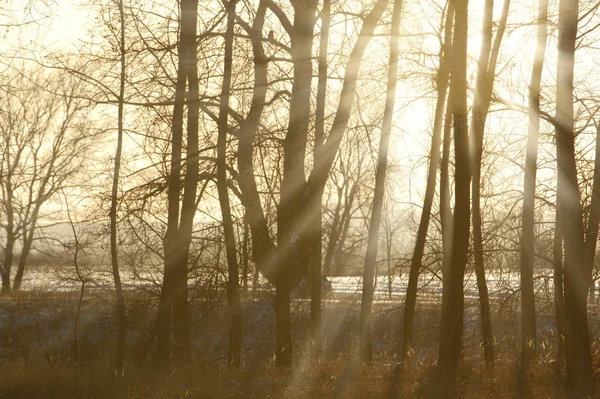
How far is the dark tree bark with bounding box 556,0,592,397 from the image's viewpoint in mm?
10945

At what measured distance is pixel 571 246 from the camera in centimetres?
1109

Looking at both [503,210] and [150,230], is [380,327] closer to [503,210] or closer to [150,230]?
[503,210]

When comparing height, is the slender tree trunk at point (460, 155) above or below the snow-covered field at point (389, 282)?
above

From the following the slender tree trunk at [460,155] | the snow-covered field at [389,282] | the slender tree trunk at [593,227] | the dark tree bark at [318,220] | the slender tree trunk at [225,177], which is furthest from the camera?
the snow-covered field at [389,282]

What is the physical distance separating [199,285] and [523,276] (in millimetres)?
6440

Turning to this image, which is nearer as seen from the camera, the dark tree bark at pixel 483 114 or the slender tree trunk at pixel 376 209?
the dark tree bark at pixel 483 114

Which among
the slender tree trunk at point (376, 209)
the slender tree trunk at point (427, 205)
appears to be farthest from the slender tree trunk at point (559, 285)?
the slender tree trunk at point (376, 209)

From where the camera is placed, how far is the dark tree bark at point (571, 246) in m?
10.9

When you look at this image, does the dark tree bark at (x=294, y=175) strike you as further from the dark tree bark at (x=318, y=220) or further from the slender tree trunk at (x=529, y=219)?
the slender tree trunk at (x=529, y=219)

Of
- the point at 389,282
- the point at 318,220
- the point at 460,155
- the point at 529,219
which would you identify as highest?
the point at 460,155

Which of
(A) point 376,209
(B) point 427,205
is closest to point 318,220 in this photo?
(A) point 376,209

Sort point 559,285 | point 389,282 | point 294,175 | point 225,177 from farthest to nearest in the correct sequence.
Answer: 1. point 389,282
2. point 225,177
3. point 559,285
4. point 294,175

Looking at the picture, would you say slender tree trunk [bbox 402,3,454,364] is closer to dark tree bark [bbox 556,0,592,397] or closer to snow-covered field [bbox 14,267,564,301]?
snow-covered field [bbox 14,267,564,301]

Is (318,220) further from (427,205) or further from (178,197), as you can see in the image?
(427,205)
